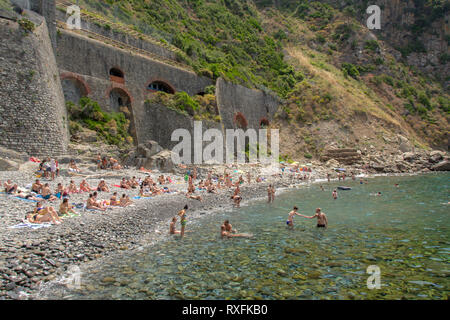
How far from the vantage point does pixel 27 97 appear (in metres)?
16.4

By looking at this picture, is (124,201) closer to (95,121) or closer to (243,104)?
(95,121)

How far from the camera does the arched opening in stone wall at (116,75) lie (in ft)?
80.9

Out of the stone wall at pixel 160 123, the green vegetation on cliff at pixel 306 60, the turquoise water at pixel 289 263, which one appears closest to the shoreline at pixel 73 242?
the turquoise water at pixel 289 263

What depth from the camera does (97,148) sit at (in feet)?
66.0

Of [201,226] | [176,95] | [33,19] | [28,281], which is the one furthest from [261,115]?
[28,281]

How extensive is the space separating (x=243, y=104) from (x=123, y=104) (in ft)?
51.4

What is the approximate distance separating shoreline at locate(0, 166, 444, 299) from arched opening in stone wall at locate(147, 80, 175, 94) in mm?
16439

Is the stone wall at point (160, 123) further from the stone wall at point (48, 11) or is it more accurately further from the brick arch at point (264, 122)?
the brick arch at point (264, 122)

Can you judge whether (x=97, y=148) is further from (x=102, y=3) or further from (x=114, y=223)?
(x=102, y=3)

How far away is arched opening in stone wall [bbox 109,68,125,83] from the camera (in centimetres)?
2466

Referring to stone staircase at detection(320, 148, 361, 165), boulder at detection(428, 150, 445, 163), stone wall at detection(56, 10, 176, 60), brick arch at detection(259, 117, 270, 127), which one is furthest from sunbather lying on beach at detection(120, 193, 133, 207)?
boulder at detection(428, 150, 445, 163)

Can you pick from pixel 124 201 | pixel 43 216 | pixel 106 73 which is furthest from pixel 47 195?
pixel 106 73

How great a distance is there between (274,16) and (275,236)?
69.3 metres

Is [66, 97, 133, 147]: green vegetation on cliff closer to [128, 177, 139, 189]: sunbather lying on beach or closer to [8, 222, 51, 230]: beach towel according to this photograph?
[128, 177, 139, 189]: sunbather lying on beach
